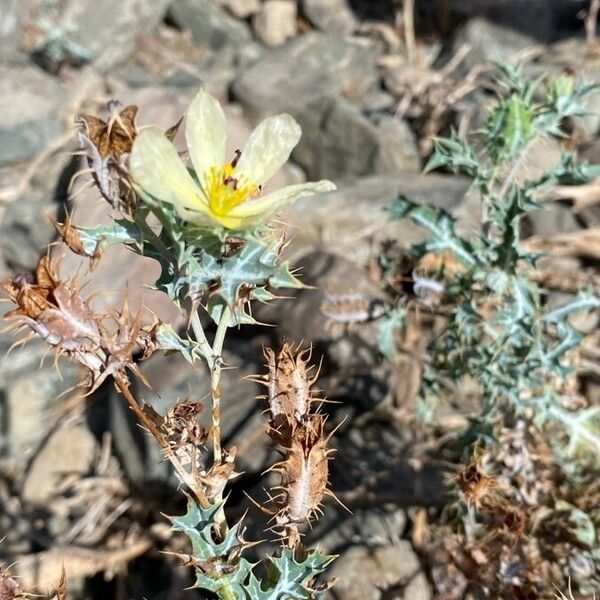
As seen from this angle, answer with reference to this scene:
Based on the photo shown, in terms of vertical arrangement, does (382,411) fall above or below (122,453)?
above

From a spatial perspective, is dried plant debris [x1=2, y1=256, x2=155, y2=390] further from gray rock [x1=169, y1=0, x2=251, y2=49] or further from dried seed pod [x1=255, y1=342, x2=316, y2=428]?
gray rock [x1=169, y1=0, x2=251, y2=49]

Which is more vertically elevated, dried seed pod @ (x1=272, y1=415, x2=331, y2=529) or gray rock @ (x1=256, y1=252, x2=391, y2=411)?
dried seed pod @ (x1=272, y1=415, x2=331, y2=529)

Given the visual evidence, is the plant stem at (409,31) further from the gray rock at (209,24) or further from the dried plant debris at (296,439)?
the dried plant debris at (296,439)

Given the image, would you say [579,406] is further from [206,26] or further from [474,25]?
[206,26]

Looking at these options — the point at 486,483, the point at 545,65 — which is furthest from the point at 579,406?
the point at 545,65

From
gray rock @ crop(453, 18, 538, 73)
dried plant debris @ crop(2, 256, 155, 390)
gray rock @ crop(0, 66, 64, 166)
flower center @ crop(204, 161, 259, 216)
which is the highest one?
flower center @ crop(204, 161, 259, 216)

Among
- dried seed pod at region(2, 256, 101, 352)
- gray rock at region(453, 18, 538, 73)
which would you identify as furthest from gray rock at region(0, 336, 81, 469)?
gray rock at region(453, 18, 538, 73)

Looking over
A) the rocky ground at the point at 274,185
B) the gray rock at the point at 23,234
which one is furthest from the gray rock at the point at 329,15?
the gray rock at the point at 23,234

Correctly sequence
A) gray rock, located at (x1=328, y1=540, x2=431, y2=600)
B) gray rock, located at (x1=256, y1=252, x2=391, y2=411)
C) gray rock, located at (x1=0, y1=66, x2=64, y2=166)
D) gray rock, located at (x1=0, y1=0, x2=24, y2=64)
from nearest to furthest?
gray rock, located at (x1=328, y1=540, x2=431, y2=600) < gray rock, located at (x1=256, y1=252, x2=391, y2=411) < gray rock, located at (x1=0, y1=66, x2=64, y2=166) < gray rock, located at (x1=0, y1=0, x2=24, y2=64)
